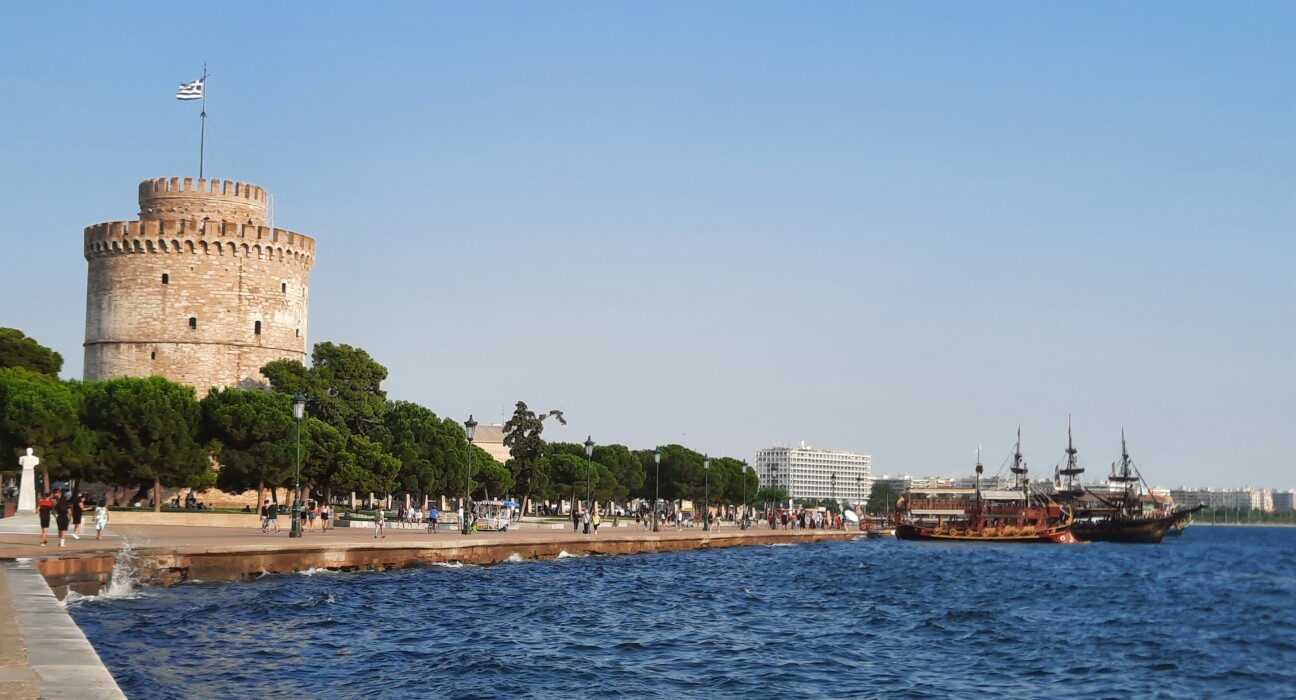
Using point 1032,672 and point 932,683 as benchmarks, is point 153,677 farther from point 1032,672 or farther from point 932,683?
point 1032,672

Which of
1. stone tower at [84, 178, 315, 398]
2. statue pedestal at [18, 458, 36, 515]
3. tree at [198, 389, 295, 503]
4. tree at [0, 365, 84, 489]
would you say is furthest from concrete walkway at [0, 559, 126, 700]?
stone tower at [84, 178, 315, 398]

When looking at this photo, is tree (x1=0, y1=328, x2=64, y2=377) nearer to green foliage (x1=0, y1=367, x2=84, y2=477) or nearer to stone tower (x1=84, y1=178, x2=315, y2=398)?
stone tower (x1=84, y1=178, x2=315, y2=398)

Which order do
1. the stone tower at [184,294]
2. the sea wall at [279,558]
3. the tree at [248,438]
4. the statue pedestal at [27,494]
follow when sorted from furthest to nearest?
the stone tower at [184,294]
the tree at [248,438]
the statue pedestal at [27,494]
the sea wall at [279,558]

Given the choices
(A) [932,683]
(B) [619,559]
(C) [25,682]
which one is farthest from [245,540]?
(C) [25,682]

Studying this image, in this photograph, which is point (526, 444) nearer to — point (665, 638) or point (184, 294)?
point (184, 294)

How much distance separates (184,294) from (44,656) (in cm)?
5491

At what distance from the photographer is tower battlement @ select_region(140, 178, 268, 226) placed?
65062 millimetres

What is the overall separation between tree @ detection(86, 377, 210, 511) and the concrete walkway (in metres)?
34.4

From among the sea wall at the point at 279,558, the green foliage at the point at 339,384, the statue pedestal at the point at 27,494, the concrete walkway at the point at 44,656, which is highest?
the green foliage at the point at 339,384

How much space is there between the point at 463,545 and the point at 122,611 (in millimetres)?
16261

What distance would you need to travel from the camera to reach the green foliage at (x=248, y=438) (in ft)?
167

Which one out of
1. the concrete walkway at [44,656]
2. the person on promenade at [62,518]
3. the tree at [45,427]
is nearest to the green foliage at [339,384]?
the tree at [45,427]

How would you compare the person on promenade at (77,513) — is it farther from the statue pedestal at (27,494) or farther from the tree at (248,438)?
the tree at (248,438)

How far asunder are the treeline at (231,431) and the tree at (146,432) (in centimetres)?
4
